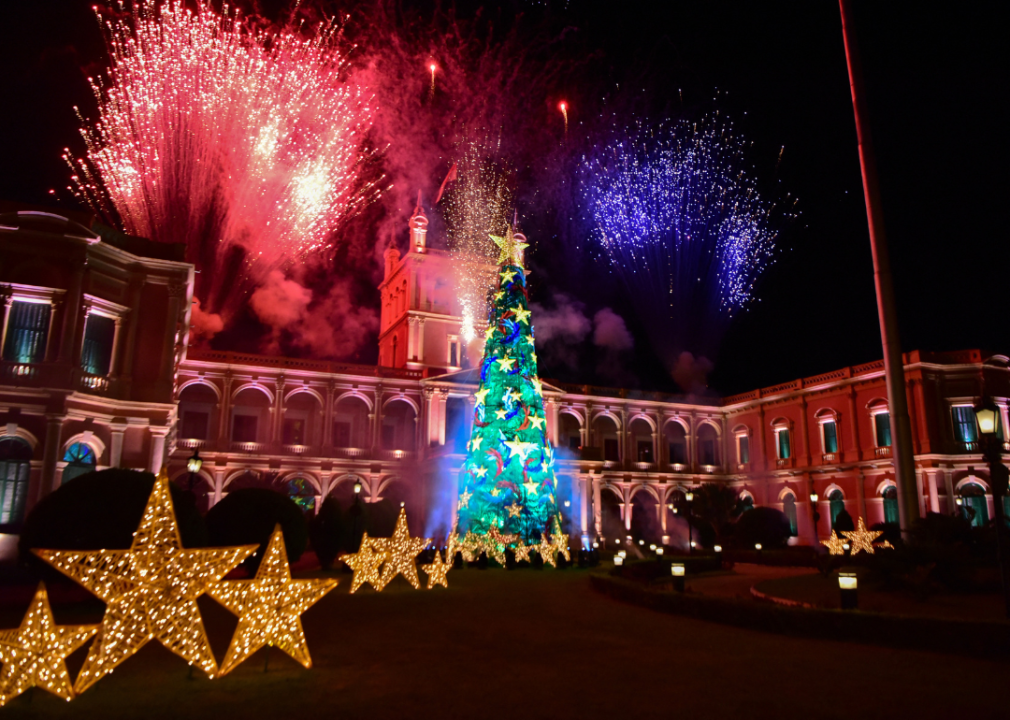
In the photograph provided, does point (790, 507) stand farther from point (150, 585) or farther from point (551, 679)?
point (150, 585)

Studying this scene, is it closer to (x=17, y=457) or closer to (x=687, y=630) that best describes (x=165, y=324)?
(x=17, y=457)

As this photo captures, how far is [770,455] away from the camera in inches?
1917

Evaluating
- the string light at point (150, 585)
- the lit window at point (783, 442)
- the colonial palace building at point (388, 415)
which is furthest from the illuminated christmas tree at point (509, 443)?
the lit window at point (783, 442)

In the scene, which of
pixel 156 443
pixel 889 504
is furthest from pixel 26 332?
pixel 889 504

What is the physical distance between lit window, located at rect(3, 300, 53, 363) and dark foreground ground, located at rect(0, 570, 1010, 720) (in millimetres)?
16354

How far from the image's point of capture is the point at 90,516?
43.8ft

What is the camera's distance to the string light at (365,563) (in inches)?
576

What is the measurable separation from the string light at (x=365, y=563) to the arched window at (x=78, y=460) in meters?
12.6

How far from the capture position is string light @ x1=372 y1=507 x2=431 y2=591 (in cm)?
1546

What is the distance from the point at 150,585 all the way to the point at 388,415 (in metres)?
39.0

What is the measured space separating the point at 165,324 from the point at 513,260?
12392mm

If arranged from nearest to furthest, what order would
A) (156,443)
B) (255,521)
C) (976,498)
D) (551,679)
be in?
(551,679), (255,521), (156,443), (976,498)

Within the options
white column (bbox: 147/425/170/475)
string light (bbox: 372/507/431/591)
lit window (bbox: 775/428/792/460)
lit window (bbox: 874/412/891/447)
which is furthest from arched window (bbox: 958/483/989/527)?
white column (bbox: 147/425/170/475)

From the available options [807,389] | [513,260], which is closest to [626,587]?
[513,260]
